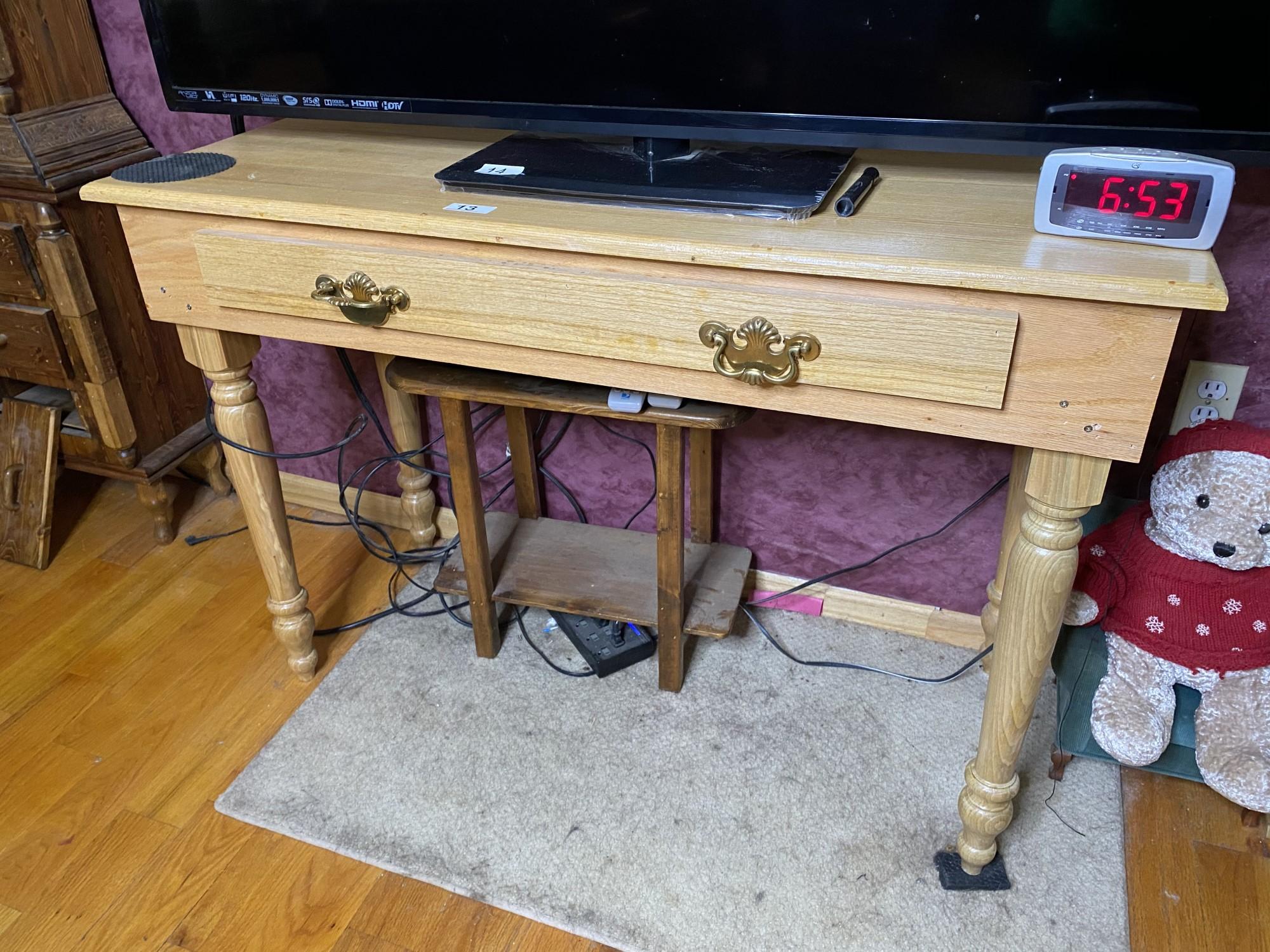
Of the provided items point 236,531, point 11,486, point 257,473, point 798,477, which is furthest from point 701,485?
point 11,486

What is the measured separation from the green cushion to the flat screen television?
22.0 inches

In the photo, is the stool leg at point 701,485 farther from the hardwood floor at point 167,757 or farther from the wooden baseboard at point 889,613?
the hardwood floor at point 167,757

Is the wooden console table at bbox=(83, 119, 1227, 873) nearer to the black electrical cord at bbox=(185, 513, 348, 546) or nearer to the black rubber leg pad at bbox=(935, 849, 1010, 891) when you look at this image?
the black rubber leg pad at bbox=(935, 849, 1010, 891)

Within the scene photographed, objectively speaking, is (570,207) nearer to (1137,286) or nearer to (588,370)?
(588,370)

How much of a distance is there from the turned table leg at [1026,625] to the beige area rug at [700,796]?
11 centimetres

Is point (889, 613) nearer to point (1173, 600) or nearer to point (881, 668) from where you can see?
point (881, 668)

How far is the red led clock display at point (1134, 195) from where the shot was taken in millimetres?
762

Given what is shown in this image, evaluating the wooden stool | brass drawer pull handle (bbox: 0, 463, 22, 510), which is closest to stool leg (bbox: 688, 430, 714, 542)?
the wooden stool

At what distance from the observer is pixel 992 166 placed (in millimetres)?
999

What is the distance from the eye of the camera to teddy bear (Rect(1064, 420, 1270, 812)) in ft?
3.39

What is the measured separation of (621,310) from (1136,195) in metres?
0.45

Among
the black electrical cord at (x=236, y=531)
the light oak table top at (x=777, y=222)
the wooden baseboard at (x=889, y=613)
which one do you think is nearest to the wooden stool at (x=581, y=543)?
the wooden baseboard at (x=889, y=613)

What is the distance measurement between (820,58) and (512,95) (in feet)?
1.12

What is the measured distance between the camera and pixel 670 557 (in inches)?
48.7
